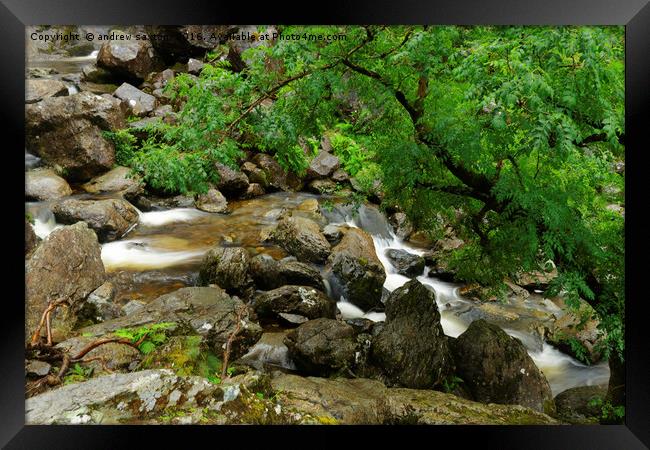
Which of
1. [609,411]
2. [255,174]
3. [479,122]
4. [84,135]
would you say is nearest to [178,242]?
[255,174]

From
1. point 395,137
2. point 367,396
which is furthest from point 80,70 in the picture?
point 367,396

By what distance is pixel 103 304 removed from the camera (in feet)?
13.5

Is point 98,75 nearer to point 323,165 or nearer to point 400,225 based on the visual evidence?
point 323,165

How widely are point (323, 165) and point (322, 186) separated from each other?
64cm

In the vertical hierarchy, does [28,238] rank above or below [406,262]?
above

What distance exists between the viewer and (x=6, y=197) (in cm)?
234

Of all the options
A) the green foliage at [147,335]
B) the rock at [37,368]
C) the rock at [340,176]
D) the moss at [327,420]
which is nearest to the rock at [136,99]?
the rock at [340,176]

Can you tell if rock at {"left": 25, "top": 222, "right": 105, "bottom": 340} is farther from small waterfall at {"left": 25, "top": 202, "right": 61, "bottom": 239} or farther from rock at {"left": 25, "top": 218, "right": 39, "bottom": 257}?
rock at {"left": 25, "top": 218, "right": 39, "bottom": 257}

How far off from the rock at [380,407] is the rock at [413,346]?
606mm

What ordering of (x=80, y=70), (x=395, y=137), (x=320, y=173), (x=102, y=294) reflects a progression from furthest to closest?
(x=320, y=173) < (x=80, y=70) < (x=102, y=294) < (x=395, y=137)

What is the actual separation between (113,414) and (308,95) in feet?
8.56

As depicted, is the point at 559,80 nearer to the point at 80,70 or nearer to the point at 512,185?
the point at 512,185

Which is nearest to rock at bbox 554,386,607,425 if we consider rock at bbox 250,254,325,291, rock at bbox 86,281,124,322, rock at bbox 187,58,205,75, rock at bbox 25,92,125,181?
rock at bbox 250,254,325,291

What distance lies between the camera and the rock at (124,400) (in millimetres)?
2186
